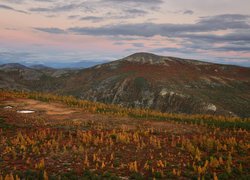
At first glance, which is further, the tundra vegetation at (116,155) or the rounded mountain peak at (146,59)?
the rounded mountain peak at (146,59)

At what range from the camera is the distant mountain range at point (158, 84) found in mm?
70625

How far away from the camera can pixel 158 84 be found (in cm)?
8356

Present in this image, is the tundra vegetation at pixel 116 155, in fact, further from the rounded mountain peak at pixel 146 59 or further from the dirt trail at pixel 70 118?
the rounded mountain peak at pixel 146 59

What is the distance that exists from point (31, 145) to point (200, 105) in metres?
51.3

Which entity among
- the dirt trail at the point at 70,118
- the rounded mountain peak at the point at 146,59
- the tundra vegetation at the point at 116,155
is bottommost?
the dirt trail at the point at 70,118

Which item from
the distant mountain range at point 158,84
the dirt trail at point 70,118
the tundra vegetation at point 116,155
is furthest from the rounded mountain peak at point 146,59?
the tundra vegetation at point 116,155

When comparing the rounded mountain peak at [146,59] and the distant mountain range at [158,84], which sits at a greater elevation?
the rounded mountain peak at [146,59]

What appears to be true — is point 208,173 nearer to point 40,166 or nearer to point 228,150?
point 228,150

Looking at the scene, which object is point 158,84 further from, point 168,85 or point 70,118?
point 70,118

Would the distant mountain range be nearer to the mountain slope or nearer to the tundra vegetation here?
the mountain slope

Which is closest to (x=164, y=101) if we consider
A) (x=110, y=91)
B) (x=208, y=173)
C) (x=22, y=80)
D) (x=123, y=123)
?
(x=110, y=91)

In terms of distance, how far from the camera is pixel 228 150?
21188 mm

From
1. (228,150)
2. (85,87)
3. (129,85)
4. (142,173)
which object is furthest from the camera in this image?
(85,87)

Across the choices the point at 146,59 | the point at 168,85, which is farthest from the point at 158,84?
the point at 146,59
